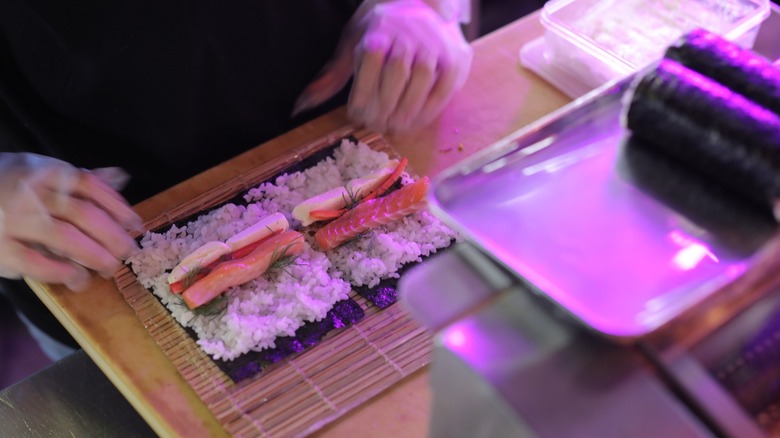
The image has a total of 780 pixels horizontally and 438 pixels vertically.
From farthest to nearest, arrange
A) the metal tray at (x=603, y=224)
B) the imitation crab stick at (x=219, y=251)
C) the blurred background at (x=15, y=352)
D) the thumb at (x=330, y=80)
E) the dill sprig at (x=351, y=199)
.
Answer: the blurred background at (x=15, y=352)
the thumb at (x=330, y=80)
the dill sprig at (x=351, y=199)
the imitation crab stick at (x=219, y=251)
the metal tray at (x=603, y=224)

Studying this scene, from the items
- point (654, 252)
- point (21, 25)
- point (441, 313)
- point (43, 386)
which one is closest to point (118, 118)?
point (21, 25)

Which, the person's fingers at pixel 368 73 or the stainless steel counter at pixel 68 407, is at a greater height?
the person's fingers at pixel 368 73

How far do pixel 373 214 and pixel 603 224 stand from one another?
0.54 meters

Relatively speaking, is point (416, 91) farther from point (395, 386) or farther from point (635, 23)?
point (395, 386)

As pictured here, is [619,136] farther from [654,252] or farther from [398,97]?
[398,97]

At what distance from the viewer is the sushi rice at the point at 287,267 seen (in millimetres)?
1031

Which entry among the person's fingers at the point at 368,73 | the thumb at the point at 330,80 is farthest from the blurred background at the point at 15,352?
the person's fingers at the point at 368,73

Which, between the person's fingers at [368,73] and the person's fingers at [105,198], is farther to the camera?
the person's fingers at [368,73]

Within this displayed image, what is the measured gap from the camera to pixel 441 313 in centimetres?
63

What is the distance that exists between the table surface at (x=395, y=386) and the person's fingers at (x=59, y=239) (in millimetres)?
53

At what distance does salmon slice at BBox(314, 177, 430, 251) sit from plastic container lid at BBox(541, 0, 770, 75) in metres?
0.40

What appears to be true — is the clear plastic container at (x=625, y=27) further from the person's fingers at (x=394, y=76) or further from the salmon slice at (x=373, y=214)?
the salmon slice at (x=373, y=214)

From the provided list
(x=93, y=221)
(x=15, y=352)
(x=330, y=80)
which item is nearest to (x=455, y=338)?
(x=93, y=221)

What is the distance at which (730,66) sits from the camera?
707 millimetres
